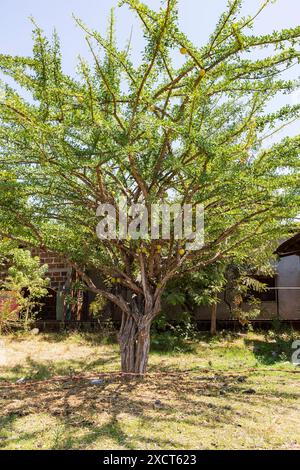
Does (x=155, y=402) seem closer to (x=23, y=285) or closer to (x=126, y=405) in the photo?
(x=126, y=405)

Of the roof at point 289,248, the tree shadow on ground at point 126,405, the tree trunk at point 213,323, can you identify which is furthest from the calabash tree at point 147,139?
the tree trunk at point 213,323

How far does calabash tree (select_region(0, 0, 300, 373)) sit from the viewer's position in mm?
4172

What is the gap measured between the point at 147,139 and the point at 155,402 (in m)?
3.10

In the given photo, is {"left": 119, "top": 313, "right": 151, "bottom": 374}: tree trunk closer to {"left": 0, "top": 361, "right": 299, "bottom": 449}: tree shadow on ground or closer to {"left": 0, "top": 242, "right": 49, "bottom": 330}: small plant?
{"left": 0, "top": 361, "right": 299, "bottom": 449}: tree shadow on ground

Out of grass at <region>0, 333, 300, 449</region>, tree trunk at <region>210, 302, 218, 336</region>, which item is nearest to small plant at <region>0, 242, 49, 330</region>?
grass at <region>0, 333, 300, 449</region>

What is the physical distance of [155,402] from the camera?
15.3ft

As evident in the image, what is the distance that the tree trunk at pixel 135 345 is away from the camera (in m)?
5.90

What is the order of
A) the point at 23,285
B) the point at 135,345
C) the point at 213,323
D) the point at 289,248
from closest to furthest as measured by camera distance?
the point at 135,345 → the point at 23,285 → the point at 289,248 → the point at 213,323

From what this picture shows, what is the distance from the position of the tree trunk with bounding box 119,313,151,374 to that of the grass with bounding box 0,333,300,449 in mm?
232

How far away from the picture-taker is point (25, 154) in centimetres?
484

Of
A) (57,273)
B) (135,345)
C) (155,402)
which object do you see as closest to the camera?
(155,402)

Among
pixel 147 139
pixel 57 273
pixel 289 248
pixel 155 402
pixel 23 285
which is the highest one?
pixel 147 139

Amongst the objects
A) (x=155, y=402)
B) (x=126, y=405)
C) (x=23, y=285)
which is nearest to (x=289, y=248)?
(x=23, y=285)

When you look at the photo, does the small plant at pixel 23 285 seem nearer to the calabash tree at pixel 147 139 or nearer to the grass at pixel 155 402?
the grass at pixel 155 402
